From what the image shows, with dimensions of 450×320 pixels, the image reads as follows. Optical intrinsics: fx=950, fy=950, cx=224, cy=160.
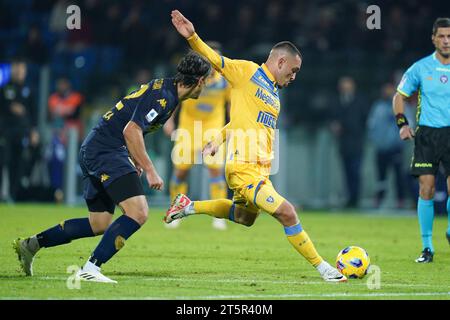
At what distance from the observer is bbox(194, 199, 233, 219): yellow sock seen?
9.82 meters

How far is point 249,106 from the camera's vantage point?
9.23 meters

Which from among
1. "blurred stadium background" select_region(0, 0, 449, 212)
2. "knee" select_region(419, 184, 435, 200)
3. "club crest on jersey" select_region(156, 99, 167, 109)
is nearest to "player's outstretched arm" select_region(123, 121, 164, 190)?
"club crest on jersey" select_region(156, 99, 167, 109)

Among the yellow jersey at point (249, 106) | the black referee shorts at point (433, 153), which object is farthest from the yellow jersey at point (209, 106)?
the yellow jersey at point (249, 106)

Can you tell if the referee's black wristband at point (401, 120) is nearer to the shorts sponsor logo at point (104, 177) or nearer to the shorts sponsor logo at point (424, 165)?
the shorts sponsor logo at point (424, 165)

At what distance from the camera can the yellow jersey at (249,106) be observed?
29.9ft

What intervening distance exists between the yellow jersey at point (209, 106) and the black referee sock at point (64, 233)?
6336 mm

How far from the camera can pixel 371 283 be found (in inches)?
336

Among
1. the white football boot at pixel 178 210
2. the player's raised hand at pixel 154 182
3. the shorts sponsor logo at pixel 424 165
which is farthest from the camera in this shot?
the shorts sponsor logo at pixel 424 165

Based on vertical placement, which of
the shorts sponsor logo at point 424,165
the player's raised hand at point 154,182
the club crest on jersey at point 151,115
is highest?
the club crest on jersey at point 151,115

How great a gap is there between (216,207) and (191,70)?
197 cm

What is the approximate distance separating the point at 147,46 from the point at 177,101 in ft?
43.2

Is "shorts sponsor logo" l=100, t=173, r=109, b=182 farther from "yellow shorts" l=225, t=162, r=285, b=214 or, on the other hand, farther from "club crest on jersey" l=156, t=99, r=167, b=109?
"yellow shorts" l=225, t=162, r=285, b=214

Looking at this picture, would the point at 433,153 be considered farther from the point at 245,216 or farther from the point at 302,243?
the point at 302,243

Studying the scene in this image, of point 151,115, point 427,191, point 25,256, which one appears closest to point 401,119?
point 427,191
